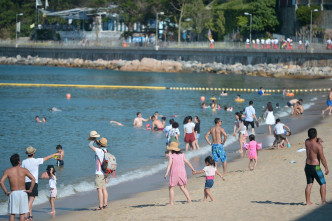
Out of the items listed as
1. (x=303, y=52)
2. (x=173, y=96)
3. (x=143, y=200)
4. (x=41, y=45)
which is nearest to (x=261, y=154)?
(x=143, y=200)

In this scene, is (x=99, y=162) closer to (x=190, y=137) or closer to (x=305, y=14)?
(x=190, y=137)

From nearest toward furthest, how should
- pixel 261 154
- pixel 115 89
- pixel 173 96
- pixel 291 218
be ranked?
pixel 291 218 < pixel 261 154 < pixel 173 96 < pixel 115 89

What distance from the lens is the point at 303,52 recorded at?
240ft

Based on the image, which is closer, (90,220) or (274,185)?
(90,220)

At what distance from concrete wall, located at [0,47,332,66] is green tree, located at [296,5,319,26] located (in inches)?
241

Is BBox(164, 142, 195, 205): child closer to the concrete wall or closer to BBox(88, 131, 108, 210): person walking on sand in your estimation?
BBox(88, 131, 108, 210): person walking on sand

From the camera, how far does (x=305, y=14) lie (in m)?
77.8

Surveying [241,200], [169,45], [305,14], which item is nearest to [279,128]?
[241,200]

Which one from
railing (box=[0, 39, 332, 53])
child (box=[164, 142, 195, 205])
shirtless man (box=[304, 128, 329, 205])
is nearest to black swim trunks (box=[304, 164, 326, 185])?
shirtless man (box=[304, 128, 329, 205])

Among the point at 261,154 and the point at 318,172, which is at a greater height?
the point at 318,172

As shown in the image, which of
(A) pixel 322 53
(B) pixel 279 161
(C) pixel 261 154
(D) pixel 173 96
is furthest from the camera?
(A) pixel 322 53

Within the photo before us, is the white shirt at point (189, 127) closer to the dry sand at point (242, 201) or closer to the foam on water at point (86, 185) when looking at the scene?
the foam on water at point (86, 185)

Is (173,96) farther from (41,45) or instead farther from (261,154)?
(41,45)

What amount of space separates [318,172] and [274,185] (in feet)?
12.0
